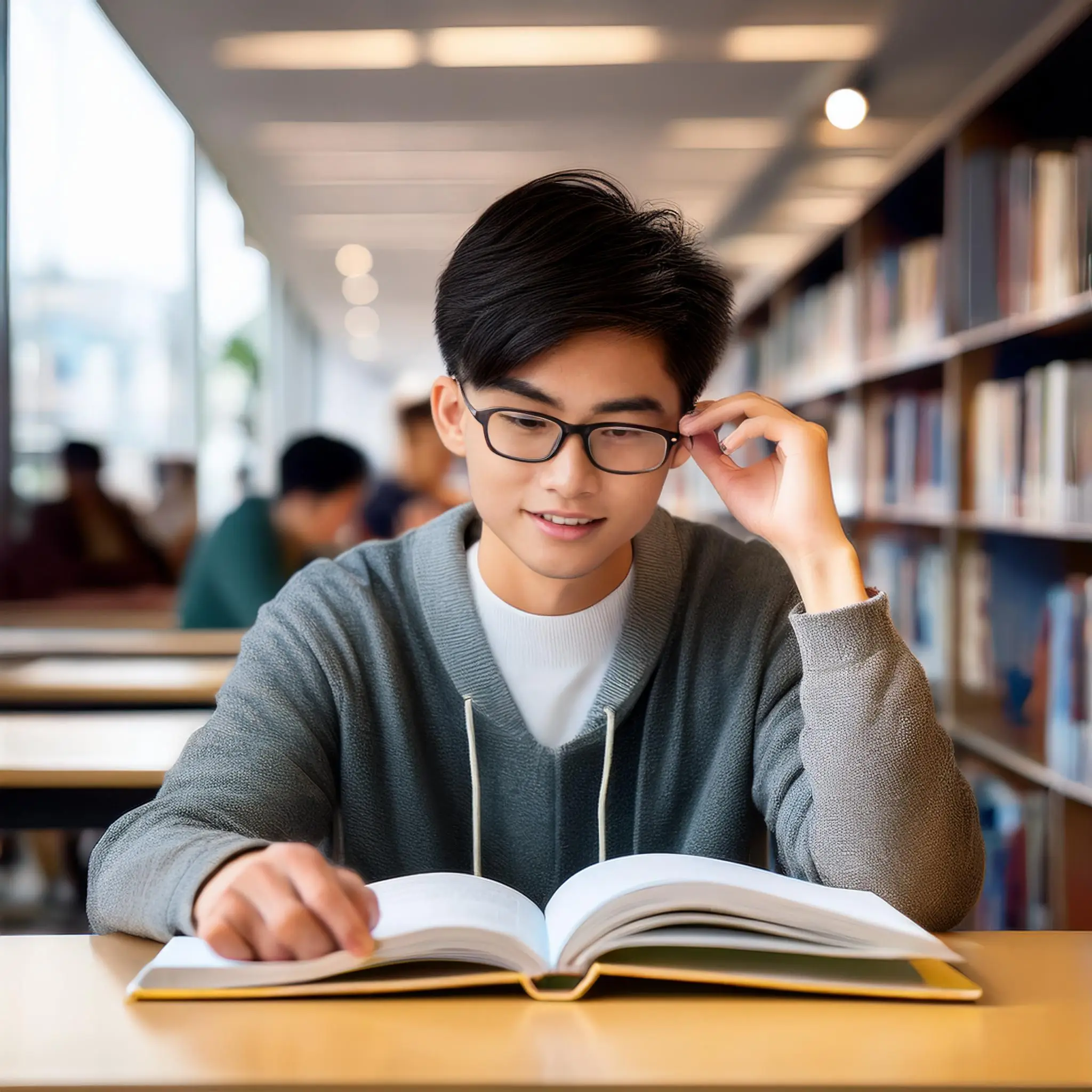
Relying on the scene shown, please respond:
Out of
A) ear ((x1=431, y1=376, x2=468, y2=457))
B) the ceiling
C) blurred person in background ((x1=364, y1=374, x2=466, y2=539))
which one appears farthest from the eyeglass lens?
blurred person in background ((x1=364, y1=374, x2=466, y2=539))

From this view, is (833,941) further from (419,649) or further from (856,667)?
(419,649)

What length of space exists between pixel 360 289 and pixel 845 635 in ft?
22.0

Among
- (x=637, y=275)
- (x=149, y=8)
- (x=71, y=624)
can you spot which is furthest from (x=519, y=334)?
(x=71, y=624)

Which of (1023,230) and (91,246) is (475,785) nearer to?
(1023,230)

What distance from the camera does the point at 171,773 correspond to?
1076 millimetres

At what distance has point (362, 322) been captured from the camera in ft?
28.9

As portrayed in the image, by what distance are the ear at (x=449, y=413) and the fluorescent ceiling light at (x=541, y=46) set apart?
2282mm

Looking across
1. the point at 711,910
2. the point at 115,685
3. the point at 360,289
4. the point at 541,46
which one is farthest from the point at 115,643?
the point at 360,289

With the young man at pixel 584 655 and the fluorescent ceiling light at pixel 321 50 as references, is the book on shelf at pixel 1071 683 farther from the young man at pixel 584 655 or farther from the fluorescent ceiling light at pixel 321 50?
the fluorescent ceiling light at pixel 321 50

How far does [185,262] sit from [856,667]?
4473 mm

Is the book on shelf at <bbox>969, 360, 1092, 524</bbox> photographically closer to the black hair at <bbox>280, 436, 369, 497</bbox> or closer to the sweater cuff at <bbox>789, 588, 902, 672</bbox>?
the sweater cuff at <bbox>789, 588, 902, 672</bbox>

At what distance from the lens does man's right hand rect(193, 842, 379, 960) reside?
2.51 feet

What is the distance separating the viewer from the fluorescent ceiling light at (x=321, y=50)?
3.35 meters

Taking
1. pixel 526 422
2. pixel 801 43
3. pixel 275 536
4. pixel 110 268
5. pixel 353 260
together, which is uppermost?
pixel 353 260
